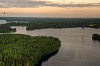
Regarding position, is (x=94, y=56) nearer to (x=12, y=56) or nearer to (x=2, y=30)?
(x=12, y=56)

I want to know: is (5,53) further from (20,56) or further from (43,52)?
(43,52)

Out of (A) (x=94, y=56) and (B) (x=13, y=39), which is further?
(B) (x=13, y=39)

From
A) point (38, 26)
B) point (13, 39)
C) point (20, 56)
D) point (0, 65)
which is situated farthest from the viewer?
point (38, 26)

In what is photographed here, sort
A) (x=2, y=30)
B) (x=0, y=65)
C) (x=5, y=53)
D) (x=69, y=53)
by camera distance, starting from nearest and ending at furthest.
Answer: (x=0, y=65)
(x=5, y=53)
(x=69, y=53)
(x=2, y=30)

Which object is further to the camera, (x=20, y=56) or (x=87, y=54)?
(x=87, y=54)

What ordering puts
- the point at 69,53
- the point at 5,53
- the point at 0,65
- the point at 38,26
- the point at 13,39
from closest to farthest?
the point at 0,65 < the point at 5,53 < the point at 69,53 < the point at 13,39 < the point at 38,26

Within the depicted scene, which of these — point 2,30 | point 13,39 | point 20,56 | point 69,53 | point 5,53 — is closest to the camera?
point 20,56

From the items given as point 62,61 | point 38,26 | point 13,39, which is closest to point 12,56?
point 62,61

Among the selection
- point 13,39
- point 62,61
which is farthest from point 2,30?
point 62,61
